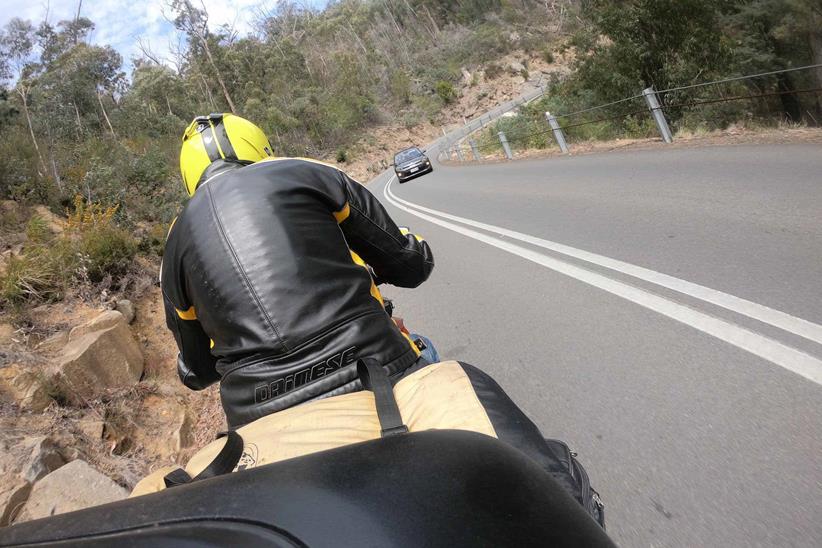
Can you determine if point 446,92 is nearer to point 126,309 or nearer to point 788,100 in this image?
point 788,100

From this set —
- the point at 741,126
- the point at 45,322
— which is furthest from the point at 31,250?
the point at 741,126

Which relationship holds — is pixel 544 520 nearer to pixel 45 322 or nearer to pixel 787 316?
pixel 787 316

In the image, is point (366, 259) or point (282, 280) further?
point (366, 259)

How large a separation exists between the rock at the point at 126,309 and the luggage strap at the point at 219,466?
604 cm

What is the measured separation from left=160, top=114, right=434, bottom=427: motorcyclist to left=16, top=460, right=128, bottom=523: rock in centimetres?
189

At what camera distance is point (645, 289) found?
4316 millimetres

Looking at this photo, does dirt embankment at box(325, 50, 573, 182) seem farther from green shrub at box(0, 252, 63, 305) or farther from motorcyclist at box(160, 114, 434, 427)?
motorcyclist at box(160, 114, 434, 427)

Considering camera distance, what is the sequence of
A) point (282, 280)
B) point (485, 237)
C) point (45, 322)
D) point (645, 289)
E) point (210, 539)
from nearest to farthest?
point (210, 539), point (282, 280), point (645, 289), point (45, 322), point (485, 237)

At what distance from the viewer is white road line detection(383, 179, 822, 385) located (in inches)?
108

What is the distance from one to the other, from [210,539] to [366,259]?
1601 millimetres

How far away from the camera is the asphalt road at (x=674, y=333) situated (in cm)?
219

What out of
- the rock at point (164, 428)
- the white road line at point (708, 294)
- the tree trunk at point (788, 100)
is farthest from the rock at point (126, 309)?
the tree trunk at point (788, 100)

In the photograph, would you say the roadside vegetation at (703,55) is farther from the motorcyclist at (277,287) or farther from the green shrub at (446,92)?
the green shrub at (446,92)

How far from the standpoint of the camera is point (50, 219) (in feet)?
31.5
